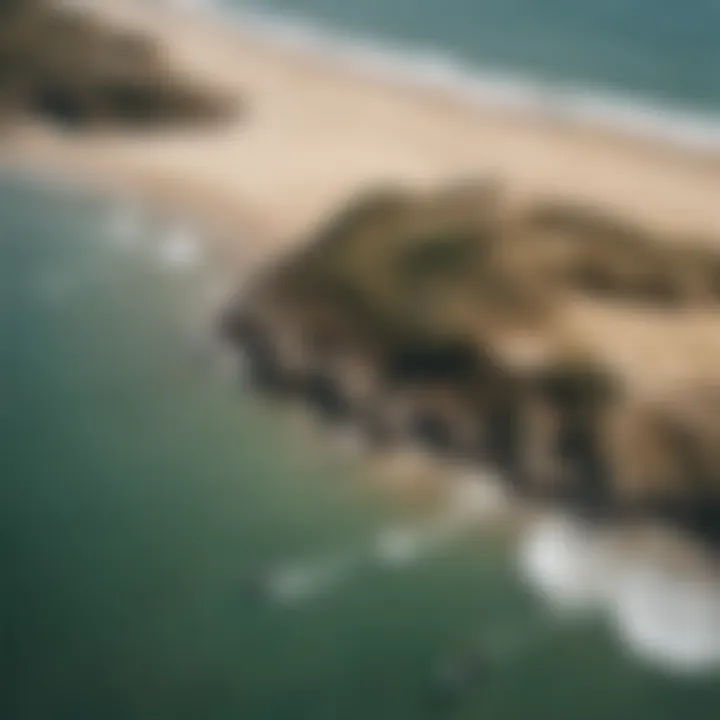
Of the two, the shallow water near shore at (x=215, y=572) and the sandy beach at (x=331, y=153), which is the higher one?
the sandy beach at (x=331, y=153)

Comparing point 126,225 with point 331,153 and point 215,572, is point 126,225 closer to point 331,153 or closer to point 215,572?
point 331,153

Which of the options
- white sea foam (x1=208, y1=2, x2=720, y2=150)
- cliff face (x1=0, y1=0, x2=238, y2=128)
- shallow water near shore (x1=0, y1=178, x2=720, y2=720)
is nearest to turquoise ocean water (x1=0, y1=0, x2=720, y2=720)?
shallow water near shore (x1=0, y1=178, x2=720, y2=720)

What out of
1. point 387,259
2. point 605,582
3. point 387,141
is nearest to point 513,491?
point 605,582

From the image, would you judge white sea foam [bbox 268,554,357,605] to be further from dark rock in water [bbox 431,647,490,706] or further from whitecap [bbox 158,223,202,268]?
whitecap [bbox 158,223,202,268]

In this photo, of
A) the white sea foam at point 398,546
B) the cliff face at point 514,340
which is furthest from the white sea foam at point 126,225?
the white sea foam at point 398,546

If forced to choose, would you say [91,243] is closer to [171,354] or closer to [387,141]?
[171,354]

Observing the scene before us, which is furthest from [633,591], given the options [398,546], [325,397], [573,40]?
[573,40]

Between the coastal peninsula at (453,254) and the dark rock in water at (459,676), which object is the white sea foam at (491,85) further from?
the dark rock in water at (459,676)
